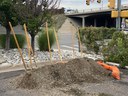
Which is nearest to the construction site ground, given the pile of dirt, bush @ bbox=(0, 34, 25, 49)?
the pile of dirt

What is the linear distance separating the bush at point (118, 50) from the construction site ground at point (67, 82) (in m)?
2.00

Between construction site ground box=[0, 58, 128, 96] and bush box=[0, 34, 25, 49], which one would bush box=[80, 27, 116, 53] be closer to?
bush box=[0, 34, 25, 49]

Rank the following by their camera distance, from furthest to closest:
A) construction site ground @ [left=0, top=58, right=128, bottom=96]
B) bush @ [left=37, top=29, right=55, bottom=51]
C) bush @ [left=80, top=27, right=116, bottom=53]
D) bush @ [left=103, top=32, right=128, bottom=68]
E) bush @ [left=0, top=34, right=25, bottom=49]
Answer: bush @ [left=0, top=34, right=25, bottom=49] → bush @ [left=37, top=29, right=55, bottom=51] → bush @ [left=80, top=27, right=116, bottom=53] → bush @ [left=103, top=32, right=128, bottom=68] → construction site ground @ [left=0, top=58, right=128, bottom=96]

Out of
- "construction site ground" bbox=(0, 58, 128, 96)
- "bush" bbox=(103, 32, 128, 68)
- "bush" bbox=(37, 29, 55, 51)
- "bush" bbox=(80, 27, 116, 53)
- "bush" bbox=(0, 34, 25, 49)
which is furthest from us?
"bush" bbox=(0, 34, 25, 49)

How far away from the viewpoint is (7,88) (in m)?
6.75

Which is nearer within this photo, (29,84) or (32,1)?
(29,84)

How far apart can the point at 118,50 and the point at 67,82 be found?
4.25 metres

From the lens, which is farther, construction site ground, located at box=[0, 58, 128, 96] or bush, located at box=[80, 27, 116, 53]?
bush, located at box=[80, 27, 116, 53]

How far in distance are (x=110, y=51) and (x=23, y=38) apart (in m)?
5.15

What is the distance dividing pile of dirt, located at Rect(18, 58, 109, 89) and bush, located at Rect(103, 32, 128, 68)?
2.18m

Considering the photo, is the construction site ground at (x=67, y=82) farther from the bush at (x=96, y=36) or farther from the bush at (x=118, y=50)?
the bush at (x=96, y=36)

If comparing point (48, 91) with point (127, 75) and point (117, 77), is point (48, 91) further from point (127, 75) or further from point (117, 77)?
point (127, 75)

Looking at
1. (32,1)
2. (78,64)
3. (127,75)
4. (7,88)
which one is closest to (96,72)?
(78,64)

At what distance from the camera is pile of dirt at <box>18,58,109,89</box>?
6863mm
